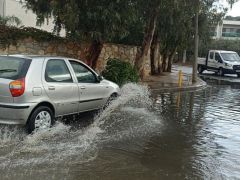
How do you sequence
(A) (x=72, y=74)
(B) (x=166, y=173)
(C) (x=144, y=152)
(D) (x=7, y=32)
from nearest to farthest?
(B) (x=166, y=173) < (C) (x=144, y=152) < (A) (x=72, y=74) < (D) (x=7, y=32)

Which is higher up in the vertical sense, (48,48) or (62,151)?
(48,48)

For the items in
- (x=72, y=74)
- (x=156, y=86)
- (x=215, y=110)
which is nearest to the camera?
(x=72, y=74)

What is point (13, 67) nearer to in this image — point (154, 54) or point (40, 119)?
point (40, 119)

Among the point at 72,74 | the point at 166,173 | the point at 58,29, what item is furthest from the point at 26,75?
the point at 58,29

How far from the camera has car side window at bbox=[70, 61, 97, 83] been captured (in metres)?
9.61

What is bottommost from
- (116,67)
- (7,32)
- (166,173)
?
(166,173)

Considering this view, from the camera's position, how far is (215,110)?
536 inches

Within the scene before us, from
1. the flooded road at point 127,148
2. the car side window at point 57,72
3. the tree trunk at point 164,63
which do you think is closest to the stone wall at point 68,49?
the flooded road at point 127,148

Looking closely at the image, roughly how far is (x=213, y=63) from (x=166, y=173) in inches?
1127

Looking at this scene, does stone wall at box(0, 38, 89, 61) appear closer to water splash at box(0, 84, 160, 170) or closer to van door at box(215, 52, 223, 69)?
water splash at box(0, 84, 160, 170)

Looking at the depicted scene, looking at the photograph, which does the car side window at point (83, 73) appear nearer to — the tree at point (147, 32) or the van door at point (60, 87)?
the van door at point (60, 87)

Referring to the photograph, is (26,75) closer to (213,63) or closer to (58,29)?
(58,29)

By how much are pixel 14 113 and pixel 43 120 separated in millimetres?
703

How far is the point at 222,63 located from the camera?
108ft
